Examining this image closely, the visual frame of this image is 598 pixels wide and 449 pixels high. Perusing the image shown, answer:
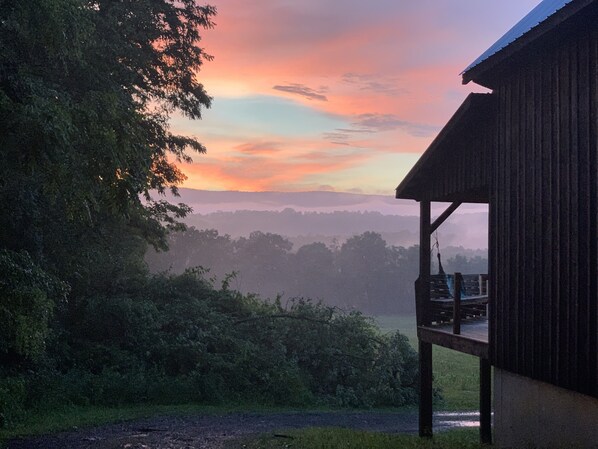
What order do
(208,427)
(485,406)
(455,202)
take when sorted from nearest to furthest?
(485,406) → (455,202) → (208,427)

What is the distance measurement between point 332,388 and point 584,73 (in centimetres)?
1615

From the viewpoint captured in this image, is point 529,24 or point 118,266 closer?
point 529,24

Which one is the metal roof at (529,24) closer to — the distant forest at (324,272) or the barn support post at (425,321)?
the barn support post at (425,321)

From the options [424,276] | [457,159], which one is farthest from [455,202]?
[457,159]

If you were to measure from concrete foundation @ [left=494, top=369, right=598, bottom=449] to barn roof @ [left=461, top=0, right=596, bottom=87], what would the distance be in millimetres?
5492

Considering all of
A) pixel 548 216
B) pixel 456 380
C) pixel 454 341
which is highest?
pixel 548 216

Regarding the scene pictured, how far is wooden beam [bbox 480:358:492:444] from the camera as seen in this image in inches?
521

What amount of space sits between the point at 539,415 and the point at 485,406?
11.1 feet

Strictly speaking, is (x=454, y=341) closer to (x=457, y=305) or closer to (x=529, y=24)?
(x=457, y=305)

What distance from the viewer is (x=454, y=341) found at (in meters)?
12.9

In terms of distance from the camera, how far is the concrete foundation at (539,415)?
30.1ft

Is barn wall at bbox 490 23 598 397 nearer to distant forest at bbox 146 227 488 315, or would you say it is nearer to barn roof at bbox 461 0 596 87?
barn roof at bbox 461 0 596 87

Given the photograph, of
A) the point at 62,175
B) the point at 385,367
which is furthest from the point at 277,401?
the point at 62,175

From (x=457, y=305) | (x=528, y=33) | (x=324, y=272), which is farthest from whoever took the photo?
(x=324, y=272)
